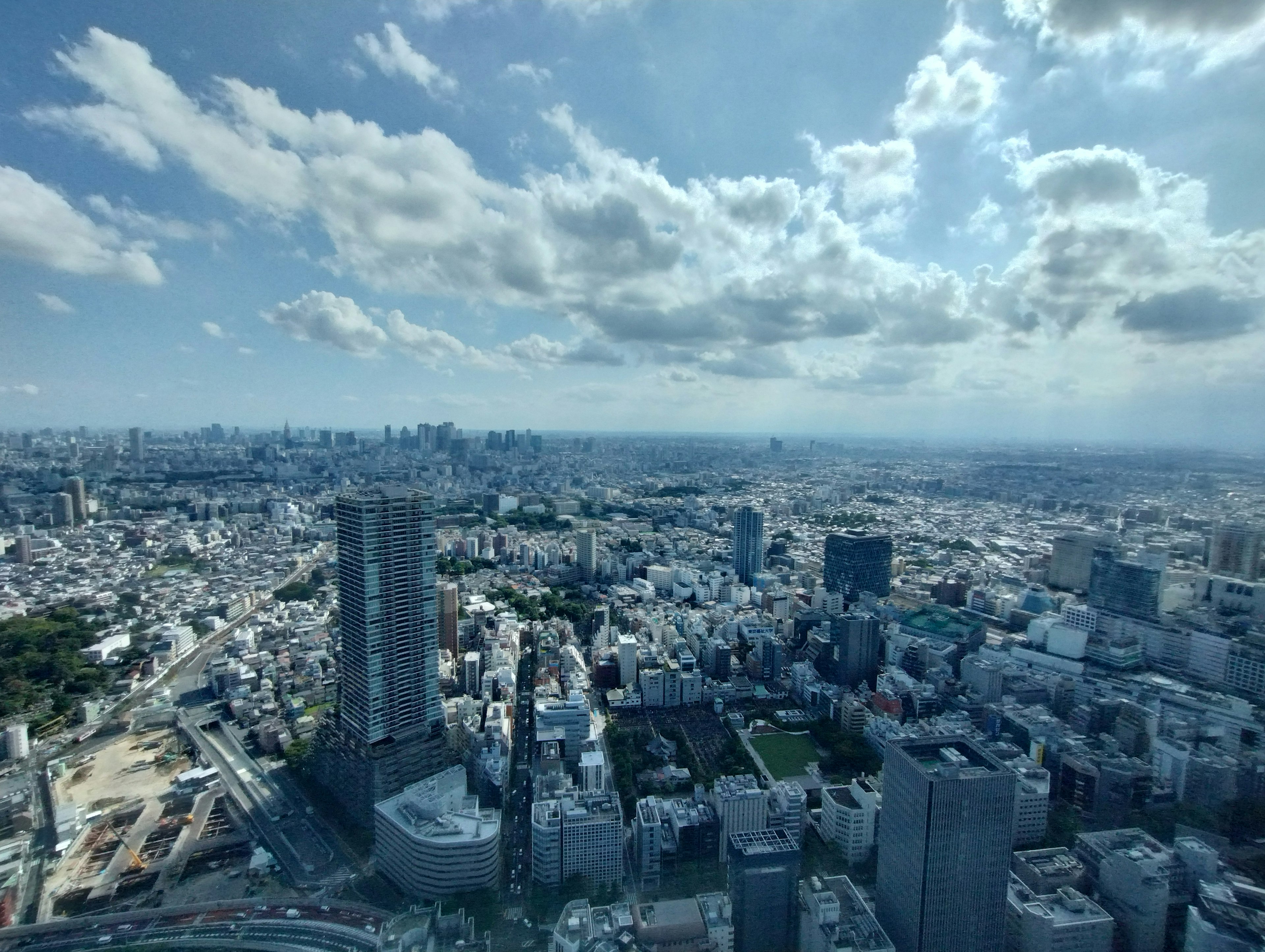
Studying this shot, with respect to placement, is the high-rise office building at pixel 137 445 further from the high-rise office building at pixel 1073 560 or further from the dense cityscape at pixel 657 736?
the high-rise office building at pixel 1073 560

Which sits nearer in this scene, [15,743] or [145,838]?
[145,838]

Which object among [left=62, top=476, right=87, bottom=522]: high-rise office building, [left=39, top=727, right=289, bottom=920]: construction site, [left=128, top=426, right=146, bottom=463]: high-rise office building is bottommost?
[left=39, top=727, right=289, bottom=920]: construction site

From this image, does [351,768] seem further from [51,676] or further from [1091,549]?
[1091,549]

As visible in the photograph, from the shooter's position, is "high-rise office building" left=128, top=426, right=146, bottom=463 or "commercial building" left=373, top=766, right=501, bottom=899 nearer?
"commercial building" left=373, top=766, right=501, bottom=899

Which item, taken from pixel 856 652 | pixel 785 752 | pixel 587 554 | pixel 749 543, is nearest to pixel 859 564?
pixel 749 543

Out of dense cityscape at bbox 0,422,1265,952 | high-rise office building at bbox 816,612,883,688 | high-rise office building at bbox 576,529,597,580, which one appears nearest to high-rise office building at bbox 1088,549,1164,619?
dense cityscape at bbox 0,422,1265,952

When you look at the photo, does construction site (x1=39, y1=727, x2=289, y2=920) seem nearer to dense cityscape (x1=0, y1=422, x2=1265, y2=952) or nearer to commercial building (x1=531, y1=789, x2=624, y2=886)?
dense cityscape (x1=0, y1=422, x2=1265, y2=952)

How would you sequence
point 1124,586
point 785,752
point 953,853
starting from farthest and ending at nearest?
1. point 1124,586
2. point 785,752
3. point 953,853

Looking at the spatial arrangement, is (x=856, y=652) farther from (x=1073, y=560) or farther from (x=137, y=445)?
(x=137, y=445)
